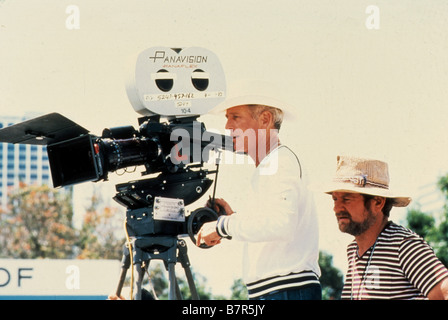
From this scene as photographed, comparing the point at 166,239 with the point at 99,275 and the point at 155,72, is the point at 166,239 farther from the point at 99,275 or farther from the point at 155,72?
the point at 99,275

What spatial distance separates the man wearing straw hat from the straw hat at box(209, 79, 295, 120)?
0.37 metres

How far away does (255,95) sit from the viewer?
A: 3.25 meters

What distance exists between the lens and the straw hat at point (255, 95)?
3.25m

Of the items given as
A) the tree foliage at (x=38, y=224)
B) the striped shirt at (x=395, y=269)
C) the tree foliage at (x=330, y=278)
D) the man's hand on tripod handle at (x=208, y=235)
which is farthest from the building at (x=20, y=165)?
the striped shirt at (x=395, y=269)

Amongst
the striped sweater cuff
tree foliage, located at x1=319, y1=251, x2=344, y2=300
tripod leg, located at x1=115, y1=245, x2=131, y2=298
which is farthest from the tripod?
tree foliage, located at x1=319, y1=251, x2=344, y2=300

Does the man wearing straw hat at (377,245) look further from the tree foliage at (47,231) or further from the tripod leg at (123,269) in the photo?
the tree foliage at (47,231)

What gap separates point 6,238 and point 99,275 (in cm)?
1144

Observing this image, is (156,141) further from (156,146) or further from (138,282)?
(138,282)

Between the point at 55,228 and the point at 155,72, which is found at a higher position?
the point at 155,72

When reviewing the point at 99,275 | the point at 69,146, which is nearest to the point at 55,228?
the point at 99,275

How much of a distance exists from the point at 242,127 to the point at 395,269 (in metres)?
0.87

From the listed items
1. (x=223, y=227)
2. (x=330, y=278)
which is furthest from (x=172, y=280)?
(x=330, y=278)
